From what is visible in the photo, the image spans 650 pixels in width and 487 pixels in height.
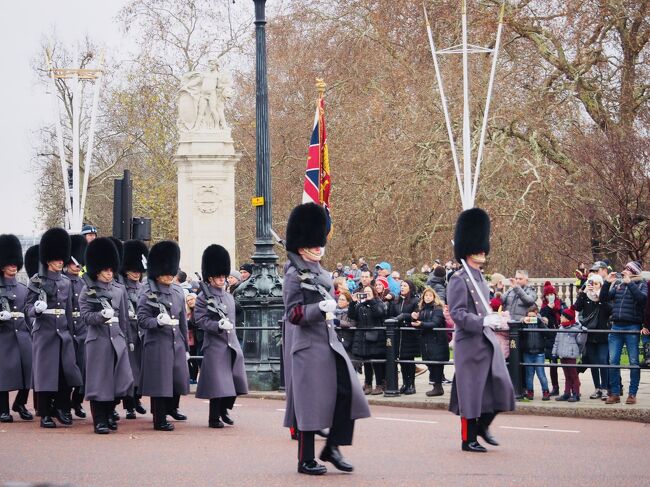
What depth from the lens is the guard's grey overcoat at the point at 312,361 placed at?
1152 cm

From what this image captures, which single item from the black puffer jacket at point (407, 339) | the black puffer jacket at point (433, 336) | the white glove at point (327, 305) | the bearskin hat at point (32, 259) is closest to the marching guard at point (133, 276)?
the bearskin hat at point (32, 259)

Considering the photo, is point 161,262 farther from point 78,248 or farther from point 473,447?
point 473,447

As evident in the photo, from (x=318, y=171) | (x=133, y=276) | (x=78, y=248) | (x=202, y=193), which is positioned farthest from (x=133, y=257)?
(x=202, y=193)

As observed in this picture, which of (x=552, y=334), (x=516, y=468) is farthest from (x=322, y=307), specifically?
(x=552, y=334)

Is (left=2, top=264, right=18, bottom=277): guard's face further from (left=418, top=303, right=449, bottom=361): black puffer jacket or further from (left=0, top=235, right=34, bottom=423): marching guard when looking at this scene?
(left=418, top=303, right=449, bottom=361): black puffer jacket

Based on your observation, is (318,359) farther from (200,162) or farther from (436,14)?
(436,14)

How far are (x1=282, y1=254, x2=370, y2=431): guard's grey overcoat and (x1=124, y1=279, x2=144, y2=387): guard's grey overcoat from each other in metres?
4.22

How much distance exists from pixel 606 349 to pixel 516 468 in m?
6.13

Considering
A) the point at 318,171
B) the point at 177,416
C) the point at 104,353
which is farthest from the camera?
the point at 318,171

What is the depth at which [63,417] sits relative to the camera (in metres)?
15.9

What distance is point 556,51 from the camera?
36.3 metres

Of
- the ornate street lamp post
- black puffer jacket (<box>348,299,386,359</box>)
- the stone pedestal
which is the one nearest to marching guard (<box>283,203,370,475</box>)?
black puffer jacket (<box>348,299,386,359</box>)

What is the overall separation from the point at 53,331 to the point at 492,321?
18.1 feet

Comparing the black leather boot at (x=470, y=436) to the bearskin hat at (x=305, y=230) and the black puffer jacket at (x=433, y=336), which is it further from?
the black puffer jacket at (x=433, y=336)
